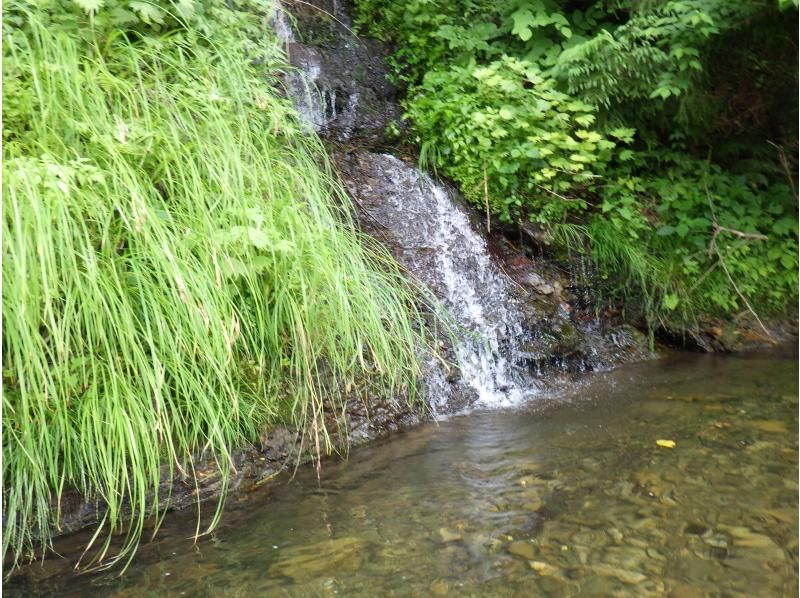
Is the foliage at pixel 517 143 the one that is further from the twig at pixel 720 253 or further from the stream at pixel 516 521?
the stream at pixel 516 521

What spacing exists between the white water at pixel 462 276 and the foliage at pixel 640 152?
1.03 feet

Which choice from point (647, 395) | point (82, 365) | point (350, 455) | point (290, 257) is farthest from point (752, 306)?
point (82, 365)

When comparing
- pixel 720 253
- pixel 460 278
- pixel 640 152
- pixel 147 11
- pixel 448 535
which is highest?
pixel 147 11

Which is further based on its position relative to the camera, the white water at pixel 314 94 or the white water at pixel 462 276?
the white water at pixel 314 94

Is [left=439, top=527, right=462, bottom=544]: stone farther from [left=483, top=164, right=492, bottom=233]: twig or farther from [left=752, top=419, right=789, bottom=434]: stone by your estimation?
[left=483, top=164, right=492, bottom=233]: twig

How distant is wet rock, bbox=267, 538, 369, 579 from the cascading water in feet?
5.07

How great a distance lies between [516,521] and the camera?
248 cm

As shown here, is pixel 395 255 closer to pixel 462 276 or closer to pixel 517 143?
pixel 462 276

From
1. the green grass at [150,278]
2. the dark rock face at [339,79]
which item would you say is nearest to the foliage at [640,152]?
the dark rock face at [339,79]

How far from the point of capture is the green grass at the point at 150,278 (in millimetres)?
2156

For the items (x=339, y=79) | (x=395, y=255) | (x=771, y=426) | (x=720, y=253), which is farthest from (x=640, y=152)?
(x=339, y=79)

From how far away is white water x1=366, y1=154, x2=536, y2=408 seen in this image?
409 centimetres

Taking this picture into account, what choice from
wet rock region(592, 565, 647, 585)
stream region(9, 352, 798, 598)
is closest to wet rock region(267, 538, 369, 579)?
stream region(9, 352, 798, 598)

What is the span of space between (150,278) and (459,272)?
8.25 feet
